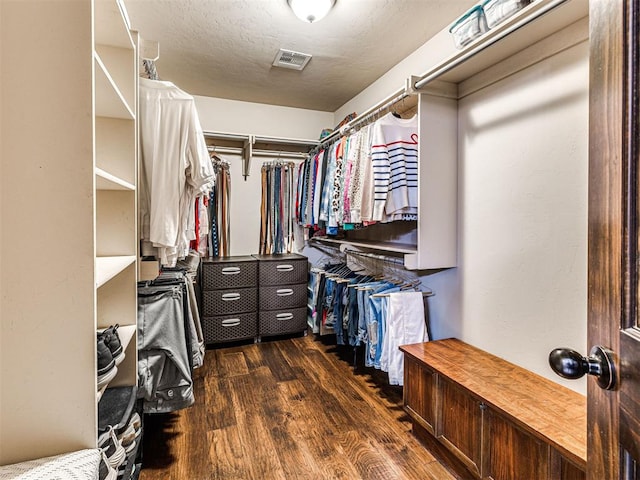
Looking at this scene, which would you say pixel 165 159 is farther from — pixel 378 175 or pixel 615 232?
pixel 615 232

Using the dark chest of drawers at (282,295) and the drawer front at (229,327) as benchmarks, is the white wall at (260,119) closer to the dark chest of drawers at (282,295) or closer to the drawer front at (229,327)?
the dark chest of drawers at (282,295)

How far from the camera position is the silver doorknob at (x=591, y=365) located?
0.53 metres

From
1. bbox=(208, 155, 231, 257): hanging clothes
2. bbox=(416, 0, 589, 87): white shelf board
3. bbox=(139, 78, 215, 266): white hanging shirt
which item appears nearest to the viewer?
bbox=(416, 0, 589, 87): white shelf board

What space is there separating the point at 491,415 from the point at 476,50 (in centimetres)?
158

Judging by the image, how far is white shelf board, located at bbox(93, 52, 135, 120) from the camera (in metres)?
1.05

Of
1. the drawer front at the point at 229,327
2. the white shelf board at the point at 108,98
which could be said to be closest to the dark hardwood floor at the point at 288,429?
the drawer front at the point at 229,327

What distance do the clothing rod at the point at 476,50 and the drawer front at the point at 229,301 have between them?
7.47ft

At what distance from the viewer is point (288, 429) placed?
1920mm

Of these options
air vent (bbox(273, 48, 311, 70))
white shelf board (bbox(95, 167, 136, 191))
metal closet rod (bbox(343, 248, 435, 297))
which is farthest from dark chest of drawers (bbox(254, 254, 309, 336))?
white shelf board (bbox(95, 167, 136, 191))

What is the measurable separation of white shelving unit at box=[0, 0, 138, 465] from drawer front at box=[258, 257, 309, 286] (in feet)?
7.90

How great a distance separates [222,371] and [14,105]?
2319 millimetres

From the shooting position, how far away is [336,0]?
1.92 meters

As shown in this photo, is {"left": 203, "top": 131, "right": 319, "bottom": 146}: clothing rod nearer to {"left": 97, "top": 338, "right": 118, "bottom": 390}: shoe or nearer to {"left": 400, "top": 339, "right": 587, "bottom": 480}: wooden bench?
{"left": 400, "top": 339, "right": 587, "bottom": 480}: wooden bench

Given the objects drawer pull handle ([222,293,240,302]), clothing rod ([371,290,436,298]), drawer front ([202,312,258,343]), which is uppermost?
clothing rod ([371,290,436,298])
